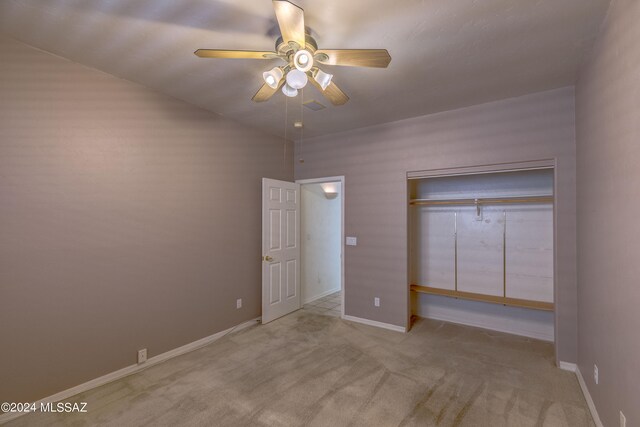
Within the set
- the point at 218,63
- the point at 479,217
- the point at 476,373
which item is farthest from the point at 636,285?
the point at 218,63

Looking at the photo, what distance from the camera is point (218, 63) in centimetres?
238

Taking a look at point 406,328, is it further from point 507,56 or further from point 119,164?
point 119,164

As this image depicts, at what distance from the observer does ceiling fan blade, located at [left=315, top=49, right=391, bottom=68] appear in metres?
1.68

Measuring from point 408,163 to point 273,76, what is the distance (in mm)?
2254

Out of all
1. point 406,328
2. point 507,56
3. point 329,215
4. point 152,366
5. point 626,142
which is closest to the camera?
point 626,142

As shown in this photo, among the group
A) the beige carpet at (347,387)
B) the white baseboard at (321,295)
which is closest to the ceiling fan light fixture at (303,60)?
the beige carpet at (347,387)

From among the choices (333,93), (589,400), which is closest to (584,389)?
(589,400)

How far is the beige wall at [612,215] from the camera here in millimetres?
1417

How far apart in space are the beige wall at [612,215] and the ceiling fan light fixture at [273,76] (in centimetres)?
183

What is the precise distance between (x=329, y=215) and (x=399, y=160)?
2.13 metres

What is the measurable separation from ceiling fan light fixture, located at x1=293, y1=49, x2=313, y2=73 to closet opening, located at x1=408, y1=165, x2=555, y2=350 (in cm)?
226

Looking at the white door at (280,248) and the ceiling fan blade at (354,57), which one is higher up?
the ceiling fan blade at (354,57)

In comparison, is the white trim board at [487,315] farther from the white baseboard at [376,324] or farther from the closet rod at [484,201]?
the closet rod at [484,201]

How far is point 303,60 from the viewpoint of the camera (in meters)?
1.76
